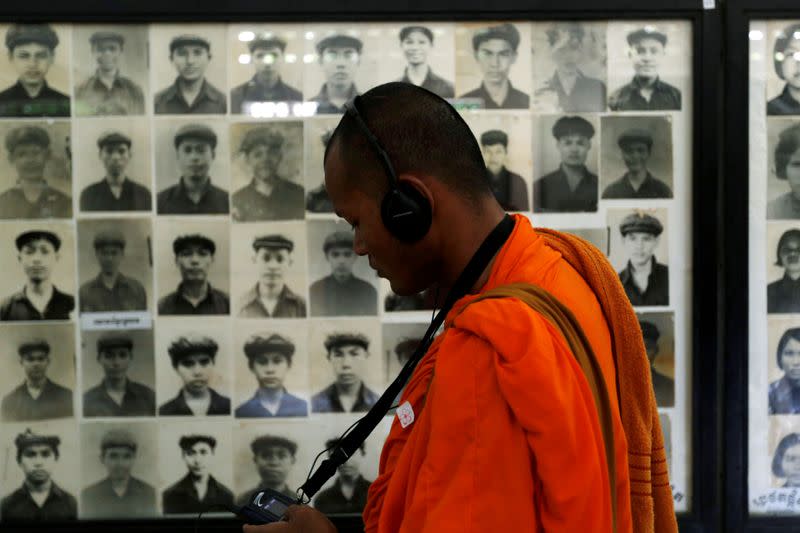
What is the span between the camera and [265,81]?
2115 millimetres

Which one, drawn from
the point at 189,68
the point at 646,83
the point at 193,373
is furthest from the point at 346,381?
the point at 646,83

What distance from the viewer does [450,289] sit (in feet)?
3.96

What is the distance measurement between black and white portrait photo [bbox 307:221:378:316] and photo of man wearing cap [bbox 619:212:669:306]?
735 millimetres

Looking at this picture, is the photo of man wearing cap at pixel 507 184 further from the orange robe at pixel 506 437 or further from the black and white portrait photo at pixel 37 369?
the black and white portrait photo at pixel 37 369

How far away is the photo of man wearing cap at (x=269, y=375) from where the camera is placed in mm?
2145

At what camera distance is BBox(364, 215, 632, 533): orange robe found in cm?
97

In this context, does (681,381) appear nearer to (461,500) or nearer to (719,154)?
(719,154)

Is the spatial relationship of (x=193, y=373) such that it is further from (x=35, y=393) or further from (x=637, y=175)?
(x=637, y=175)

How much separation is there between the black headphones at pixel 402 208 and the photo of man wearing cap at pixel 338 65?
39.0 inches

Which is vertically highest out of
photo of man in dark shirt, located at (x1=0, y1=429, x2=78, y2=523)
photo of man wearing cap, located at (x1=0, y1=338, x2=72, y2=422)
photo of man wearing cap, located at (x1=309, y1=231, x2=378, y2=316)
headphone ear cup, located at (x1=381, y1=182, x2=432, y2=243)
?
headphone ear cup, located at (x1=381, y1=182, x2=432, y2=243)

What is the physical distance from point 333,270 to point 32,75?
1.00m

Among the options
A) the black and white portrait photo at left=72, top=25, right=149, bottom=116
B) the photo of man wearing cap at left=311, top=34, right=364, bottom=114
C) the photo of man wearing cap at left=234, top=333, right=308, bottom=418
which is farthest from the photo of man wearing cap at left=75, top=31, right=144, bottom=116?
the photo of man wearing cap at left=234, top=333, right=308, bottom=418

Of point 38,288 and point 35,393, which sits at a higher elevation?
point 38,288

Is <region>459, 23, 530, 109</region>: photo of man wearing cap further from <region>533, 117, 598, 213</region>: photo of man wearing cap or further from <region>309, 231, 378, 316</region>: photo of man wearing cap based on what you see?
<region>309, 231, 378, 316</region>: photo of man wearing cap
